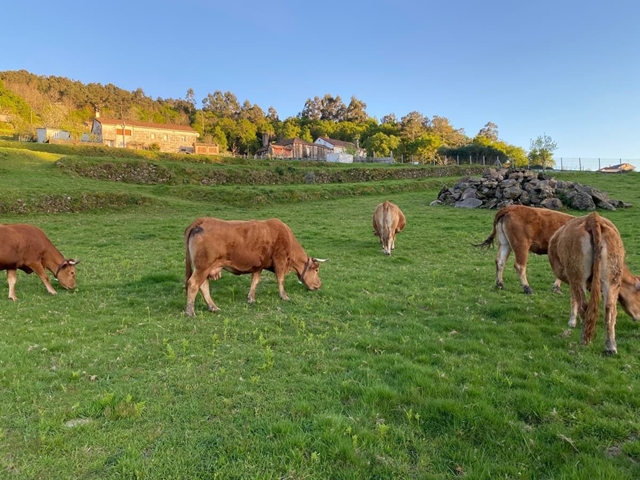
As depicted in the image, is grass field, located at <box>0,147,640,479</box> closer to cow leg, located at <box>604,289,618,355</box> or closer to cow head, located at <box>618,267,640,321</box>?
cow leg, located at <box>604,289,618,355</box>

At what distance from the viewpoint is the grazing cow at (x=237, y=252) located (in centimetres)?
823

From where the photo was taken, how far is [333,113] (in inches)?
6388

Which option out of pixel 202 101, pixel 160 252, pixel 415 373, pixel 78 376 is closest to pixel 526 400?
pixel 415 373

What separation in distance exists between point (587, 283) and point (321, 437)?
5.17 m

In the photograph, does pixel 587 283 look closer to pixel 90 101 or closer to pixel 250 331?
pixel 250 331

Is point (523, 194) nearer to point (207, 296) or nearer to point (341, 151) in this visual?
point (207, 296)

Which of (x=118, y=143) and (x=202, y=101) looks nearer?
(x=118, y=143)

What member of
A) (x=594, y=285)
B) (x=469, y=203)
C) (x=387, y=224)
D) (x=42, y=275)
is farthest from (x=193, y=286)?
(x=469, y=203)

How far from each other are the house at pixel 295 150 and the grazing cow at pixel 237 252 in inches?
3412

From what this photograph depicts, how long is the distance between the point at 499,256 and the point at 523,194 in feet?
63.5

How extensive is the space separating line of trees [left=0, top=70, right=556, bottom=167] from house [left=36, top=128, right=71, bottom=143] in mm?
1370

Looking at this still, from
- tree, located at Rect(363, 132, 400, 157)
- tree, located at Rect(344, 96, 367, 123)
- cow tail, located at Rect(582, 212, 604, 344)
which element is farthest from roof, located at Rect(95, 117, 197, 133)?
cow tail, located at Rect(582, 212, 604, 344)

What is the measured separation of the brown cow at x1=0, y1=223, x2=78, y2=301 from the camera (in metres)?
9.40

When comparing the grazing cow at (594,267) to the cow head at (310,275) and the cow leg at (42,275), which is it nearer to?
the cow head at (310,275)
